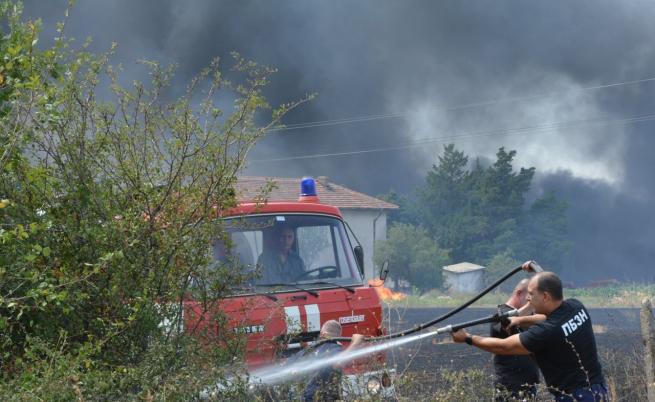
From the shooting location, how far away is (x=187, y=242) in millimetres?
5043

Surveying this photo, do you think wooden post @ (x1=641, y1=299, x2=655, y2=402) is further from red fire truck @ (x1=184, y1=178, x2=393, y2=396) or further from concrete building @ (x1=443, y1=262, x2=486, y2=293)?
concrete building @ (x1=443, y1=262, x2=486, y2=293)

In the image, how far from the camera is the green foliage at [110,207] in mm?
4621

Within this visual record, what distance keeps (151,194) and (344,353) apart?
1555 mm

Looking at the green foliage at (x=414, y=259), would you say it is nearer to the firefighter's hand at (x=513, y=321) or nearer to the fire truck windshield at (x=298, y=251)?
the fire truck windshield at (x=298, y=251)

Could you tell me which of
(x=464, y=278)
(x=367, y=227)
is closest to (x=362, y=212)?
(x=367, y=227)

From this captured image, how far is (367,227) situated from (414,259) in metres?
4.96

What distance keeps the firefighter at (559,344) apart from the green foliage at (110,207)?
5.22 feet

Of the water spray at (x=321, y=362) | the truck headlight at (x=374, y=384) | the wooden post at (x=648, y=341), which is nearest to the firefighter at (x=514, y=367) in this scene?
the water spray at (x=321, y=362)

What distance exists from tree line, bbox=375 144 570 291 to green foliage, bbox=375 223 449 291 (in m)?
0.11

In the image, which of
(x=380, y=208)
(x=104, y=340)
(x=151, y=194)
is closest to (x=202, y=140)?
(x=151, y=194)

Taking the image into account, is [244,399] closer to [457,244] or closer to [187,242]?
[187,242]

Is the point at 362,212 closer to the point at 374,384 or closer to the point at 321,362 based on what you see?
the point at 321,362

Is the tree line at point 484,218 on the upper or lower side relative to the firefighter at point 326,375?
upper

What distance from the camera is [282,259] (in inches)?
281
